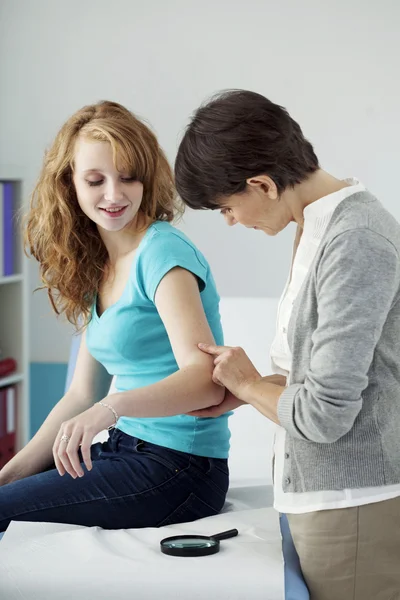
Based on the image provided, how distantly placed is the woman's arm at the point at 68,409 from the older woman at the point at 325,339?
59 centimetres

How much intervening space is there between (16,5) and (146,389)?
2684 mm

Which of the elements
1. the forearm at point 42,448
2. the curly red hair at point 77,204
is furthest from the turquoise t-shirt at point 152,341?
the forearm at point 42,448

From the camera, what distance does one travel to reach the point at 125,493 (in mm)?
1562

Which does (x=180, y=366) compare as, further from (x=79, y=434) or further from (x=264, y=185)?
(x=264, y=185)

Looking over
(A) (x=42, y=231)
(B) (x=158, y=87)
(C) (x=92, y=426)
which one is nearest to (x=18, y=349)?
(B) (x=158, y=87)

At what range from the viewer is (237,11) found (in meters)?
3.40

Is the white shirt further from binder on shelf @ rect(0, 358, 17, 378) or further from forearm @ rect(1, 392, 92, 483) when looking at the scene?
binder on shelf @ rect(0, 358, 17, 378)

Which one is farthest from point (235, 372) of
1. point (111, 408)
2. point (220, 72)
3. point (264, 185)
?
point (220, 72)

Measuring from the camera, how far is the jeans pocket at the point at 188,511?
5.24 feet

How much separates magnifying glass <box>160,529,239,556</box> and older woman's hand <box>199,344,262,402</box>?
0.26 metres

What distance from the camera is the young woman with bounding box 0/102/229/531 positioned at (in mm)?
1511

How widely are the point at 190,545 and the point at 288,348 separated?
0.37 m

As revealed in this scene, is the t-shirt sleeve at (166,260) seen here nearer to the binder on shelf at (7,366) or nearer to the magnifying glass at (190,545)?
the magnifying glass at (190,545)

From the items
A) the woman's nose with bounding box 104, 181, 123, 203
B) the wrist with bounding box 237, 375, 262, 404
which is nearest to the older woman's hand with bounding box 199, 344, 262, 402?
the wrist with bounding box 237, 375, 262, 404
